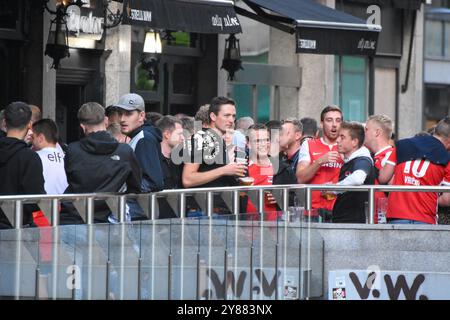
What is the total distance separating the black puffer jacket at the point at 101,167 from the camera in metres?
10.1

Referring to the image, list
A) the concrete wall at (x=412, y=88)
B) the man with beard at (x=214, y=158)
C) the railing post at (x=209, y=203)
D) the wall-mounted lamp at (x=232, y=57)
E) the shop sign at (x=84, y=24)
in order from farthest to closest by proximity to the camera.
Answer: the concrete wall at (x=412, y=88) < the wall-mounted lamp at (x=232, y=57) < the shop sign at (x=84, y=24) < the man with beard at (x=214, y=158) < the railing post at (x=209, y=203)

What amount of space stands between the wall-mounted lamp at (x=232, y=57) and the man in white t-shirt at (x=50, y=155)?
875 cm

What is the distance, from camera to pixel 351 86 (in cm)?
2461

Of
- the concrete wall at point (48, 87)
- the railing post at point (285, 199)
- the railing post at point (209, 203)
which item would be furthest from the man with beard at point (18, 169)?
the concrete wall at point (48, 87)

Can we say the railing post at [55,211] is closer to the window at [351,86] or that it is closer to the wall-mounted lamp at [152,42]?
the wall-mounted lamp at [152,42]

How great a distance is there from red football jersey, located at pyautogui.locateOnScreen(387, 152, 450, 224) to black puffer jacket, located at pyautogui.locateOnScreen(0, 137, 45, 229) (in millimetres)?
3673

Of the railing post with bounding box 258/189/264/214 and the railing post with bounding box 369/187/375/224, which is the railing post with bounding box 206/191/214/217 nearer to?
the railing post with bounding box 258/189/264/214

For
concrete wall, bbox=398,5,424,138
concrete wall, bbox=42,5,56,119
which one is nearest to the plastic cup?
concrete wall, bbox=42,5,56,119

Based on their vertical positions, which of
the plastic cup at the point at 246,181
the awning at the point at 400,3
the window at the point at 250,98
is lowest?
the plastic cup at the point at 246,181

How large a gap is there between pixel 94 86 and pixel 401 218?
7061 mm

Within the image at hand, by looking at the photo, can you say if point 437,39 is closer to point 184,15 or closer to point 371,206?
point 184,15

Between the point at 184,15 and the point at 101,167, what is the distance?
463 cm
